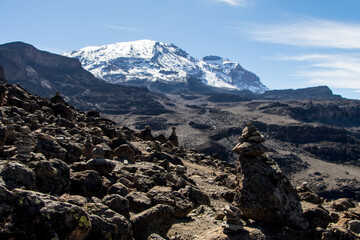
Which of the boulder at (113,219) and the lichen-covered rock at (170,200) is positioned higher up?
the boulder at (113,219)

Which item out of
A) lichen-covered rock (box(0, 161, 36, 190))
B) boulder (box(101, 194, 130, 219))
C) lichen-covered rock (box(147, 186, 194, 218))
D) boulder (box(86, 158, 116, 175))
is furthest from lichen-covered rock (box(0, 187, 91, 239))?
boulder (box(86, 158, 116, 175))

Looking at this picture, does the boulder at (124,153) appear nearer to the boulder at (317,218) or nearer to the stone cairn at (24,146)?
the stone cairn at (24,146)

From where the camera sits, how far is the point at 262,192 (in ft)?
27.2

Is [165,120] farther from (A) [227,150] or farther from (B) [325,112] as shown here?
(B) [325,112]

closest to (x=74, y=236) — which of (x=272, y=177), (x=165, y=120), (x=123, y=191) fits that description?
(x=123, y=191)

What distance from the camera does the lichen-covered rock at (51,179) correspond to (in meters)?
6.23

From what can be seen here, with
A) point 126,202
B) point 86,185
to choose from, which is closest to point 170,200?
point 126,202

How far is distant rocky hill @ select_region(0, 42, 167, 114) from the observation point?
495ft

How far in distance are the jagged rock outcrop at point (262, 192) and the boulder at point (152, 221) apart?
2.57 meters

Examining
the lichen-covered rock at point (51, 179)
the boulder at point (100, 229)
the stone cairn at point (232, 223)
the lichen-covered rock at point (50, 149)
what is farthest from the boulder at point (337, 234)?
the lichen-covered rock at point (50, 149)

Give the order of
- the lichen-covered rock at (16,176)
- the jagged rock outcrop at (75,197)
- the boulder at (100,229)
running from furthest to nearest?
the lichen-covered rock at (16,176) → the boulder at (100,229) → the jagged rock outcrop at (75,197)

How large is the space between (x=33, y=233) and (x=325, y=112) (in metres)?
179

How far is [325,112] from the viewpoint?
542 ft

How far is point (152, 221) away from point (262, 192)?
3.39 m
